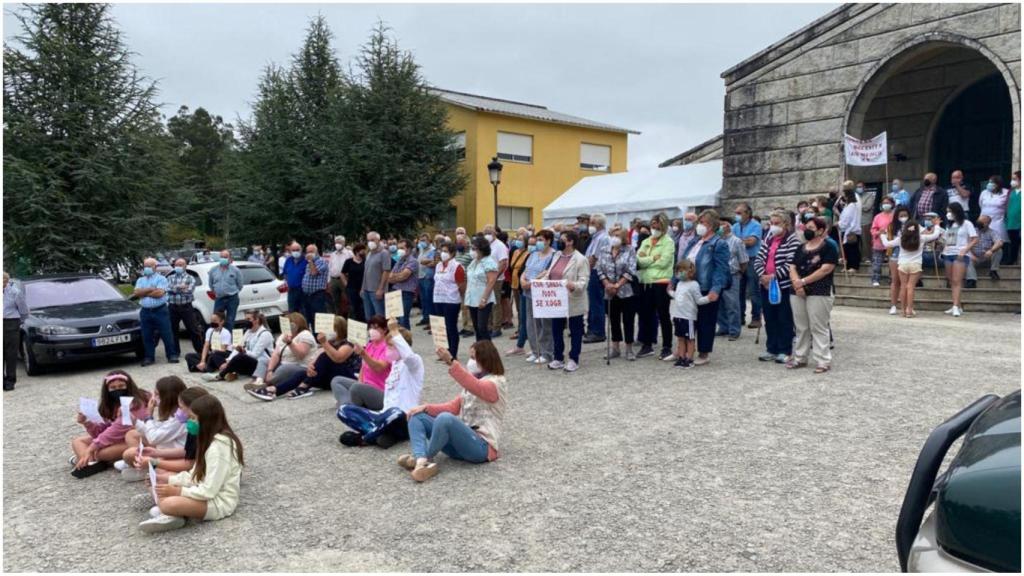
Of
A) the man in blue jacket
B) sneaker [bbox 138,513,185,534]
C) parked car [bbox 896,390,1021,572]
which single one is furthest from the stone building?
sneaker [bbox 138,513,185,534]

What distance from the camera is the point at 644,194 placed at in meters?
19.8

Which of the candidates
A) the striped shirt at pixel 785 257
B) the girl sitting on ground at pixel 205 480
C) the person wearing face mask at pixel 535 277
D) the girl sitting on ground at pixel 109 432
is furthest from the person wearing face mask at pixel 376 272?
the girl sitting on ground at pixel 205 480

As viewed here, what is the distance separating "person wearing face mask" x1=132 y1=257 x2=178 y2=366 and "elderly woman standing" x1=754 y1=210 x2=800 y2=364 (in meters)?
8.74

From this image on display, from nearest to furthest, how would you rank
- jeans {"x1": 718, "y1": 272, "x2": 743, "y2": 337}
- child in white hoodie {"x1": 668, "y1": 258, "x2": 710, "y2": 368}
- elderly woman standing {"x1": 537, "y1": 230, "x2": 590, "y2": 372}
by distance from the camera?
child in white hoodie {"x1": 668, "y1": 258, "x2": 710, "y2": 368}, elderly woman standing {"x1": 537, "y1": 230, "x2": 590, "y2": 372}, jeans {"x1": 718, "y1": 272, "x2": 743, "y2": 337}

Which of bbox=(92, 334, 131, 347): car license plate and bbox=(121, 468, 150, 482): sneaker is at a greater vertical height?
bbox=(92, 334, 131, 347): car license plate

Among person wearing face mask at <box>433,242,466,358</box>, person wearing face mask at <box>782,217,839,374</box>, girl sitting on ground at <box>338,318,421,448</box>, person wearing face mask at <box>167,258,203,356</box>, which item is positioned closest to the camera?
girl sitting on ground at <box>338,318,421,448</box>

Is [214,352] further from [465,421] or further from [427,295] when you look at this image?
[465,421]

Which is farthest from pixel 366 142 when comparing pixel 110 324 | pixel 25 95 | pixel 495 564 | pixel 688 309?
pixel 495 564

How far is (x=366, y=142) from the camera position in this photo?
74.8 ft

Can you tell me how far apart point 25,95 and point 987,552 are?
22497 mm

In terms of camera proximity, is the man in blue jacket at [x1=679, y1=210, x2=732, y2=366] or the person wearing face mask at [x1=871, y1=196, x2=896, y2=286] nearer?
the man in blue jacket at [x1=679, y1=210, x2=732, y2=366]

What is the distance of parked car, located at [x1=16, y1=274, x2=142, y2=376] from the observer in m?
10.2

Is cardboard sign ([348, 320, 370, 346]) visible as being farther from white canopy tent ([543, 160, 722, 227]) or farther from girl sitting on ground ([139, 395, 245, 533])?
white canopy tent ([543, 160, 722, 227])

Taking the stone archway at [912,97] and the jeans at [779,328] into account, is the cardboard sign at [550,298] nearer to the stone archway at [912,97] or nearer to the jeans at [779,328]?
the jeans at [779,328]
